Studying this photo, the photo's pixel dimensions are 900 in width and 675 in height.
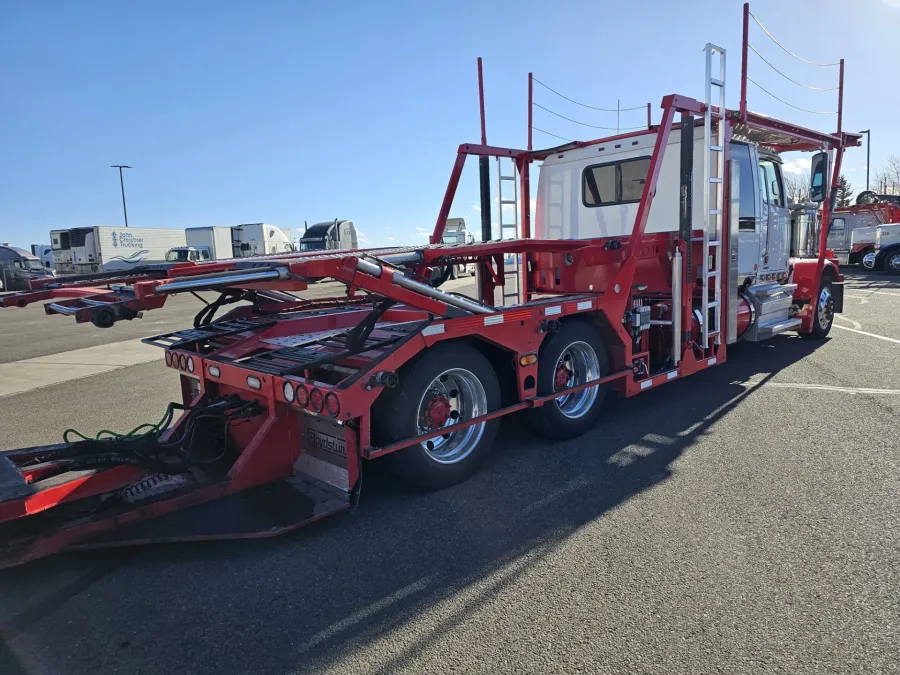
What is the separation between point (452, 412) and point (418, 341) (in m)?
0.79

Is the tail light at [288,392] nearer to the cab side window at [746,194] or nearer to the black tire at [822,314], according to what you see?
the cab side window at [746,194]

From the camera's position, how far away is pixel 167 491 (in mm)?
3609

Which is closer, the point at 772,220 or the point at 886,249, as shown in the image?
the point at 772,220

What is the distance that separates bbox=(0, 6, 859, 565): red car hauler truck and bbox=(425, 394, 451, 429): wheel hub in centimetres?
2

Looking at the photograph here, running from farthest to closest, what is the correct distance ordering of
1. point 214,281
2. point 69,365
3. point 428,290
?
1. point 69,365
2. point 428,290
3. point 214,281

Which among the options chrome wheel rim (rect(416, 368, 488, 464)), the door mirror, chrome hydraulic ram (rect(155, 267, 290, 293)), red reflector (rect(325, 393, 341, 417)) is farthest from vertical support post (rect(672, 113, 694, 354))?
chrome hydraulic ram (rect(155, 267, 290, 293))

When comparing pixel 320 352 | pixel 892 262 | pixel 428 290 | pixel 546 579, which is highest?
pixel 428 290

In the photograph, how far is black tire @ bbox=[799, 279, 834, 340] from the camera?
29.6 ft

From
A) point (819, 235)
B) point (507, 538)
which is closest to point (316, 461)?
point (507, 538)

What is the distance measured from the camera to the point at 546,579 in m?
3.08

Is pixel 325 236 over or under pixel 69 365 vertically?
over

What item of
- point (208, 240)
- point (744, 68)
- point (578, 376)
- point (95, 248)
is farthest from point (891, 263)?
point (95, 248)

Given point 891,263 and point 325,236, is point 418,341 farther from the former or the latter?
point 325,236

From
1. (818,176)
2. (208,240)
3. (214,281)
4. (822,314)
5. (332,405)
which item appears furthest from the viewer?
(208,240)
